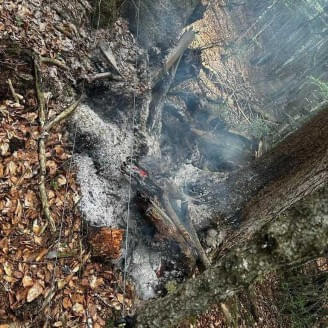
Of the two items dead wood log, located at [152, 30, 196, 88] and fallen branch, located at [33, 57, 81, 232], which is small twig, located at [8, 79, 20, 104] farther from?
dead wood log, located at [152, 30, 196, 88]

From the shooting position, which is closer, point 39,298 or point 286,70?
point 39,298

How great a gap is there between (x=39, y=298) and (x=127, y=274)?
84cm

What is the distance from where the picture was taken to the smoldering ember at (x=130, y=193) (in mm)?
2035

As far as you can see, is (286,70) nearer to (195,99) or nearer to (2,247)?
(195,99)

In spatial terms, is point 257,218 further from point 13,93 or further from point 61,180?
point 13,93

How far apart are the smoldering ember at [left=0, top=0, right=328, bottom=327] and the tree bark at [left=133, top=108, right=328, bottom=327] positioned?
0.01 metres

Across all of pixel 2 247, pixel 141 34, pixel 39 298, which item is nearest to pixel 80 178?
pixel 2 247

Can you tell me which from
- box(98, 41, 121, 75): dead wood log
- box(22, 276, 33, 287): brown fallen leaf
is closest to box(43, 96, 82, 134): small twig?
box(98, 41, 121, 75): dead wood log

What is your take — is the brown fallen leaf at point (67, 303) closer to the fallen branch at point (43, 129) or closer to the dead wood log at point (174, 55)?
the fallen branch at point (43, 129)

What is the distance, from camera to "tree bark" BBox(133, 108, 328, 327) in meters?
1.63

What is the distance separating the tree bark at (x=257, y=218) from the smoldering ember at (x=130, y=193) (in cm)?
1

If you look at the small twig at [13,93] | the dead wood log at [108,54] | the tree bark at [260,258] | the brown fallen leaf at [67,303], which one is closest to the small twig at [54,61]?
the small twig at [13,93]

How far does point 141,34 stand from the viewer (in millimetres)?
4551

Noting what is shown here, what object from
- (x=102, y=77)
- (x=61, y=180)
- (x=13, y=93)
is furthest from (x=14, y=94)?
(x=102, y=77)
